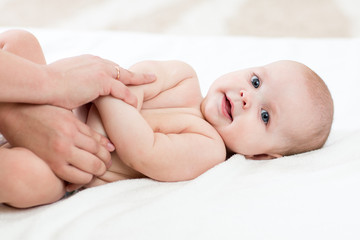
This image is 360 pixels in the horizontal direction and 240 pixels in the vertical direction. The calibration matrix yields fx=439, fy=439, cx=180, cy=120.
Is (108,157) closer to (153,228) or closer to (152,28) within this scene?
(153,228)

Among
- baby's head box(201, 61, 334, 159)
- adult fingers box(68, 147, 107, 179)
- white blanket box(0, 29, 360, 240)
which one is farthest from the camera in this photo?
baby's head box(201, 61, 334, 159)

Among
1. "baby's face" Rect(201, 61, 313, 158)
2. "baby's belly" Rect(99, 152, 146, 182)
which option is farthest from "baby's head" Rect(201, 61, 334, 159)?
"baby's belly" Rect(99, 152, 146, 182)

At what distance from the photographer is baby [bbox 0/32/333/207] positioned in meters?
1.19

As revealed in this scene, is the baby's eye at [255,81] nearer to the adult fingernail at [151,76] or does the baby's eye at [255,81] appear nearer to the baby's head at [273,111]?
the baby's head at [273,111]

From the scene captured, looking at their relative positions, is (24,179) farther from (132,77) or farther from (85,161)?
(132,77)

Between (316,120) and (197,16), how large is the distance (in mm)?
2130

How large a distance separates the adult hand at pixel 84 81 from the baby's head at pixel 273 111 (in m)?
0.33

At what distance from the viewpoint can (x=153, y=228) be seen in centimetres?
100

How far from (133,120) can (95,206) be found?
244 mm

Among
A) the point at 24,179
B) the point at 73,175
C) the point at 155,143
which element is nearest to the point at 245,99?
the point at 155,143

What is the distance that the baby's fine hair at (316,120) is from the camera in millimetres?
1339

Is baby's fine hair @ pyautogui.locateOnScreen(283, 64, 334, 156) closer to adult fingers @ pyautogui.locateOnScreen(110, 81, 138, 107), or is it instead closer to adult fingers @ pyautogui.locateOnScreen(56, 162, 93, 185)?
adult fingers @ pyautogui.locateOnScreen(110, 81, 138, 107)

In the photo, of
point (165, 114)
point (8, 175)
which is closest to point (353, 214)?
point (165, 114)

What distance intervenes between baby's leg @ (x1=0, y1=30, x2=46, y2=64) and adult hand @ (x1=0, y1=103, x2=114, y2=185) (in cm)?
25
